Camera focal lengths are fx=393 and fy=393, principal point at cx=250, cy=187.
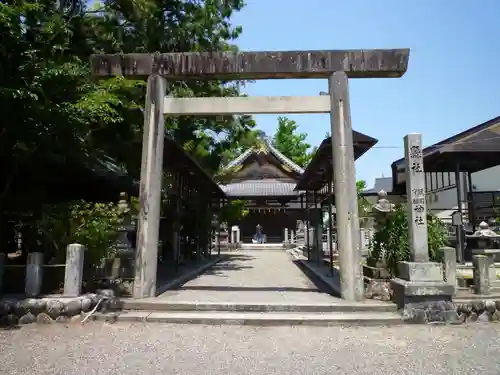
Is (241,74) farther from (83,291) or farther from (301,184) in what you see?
(301,184)

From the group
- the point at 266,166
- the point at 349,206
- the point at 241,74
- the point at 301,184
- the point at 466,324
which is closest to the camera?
the point at 466,324

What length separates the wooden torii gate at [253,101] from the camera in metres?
7.66

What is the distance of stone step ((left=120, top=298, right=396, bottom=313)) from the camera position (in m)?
7.03

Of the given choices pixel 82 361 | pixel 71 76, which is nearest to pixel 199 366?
pixel 82 361

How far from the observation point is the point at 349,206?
299 inches

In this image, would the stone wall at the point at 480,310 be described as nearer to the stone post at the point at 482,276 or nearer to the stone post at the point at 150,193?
the stone post at the point at 482,276

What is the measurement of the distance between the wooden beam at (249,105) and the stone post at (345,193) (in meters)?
0.31

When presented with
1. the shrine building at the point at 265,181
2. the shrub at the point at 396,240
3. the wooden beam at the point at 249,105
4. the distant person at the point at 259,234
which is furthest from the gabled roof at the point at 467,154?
the distant person at the point at 259,234

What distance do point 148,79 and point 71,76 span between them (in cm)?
151

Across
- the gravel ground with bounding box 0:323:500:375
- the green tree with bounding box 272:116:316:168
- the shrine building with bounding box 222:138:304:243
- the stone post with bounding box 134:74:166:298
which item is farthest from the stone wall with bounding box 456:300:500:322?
the green tree with bounding box 272:116:316:168

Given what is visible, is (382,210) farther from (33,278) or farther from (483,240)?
(483,240)

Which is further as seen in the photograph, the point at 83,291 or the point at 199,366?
the point at 83,291

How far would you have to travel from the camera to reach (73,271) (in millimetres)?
6918

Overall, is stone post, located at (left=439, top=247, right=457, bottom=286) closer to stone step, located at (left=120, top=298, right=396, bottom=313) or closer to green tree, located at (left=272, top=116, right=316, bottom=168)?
stone step, located at (left=120, top=298, right=396, bottom=313)
